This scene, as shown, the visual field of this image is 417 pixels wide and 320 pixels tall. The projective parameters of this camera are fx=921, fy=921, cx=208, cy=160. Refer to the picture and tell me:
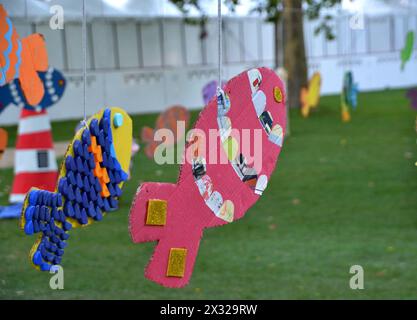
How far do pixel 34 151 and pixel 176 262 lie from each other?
5.00 m

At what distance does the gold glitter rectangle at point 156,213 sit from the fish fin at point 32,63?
79 cm

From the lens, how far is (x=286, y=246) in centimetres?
636

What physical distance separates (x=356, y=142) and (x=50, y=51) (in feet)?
19.3

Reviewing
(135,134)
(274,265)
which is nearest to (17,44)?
(274,265)

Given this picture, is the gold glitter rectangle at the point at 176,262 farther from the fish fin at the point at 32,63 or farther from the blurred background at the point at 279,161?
the blurred background at the point at 279,161

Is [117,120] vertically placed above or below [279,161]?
above

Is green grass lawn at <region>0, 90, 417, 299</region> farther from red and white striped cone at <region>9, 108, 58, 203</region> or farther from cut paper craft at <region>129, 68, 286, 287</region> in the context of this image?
cut paper craft at <region>129, 68, 286, 287</region>

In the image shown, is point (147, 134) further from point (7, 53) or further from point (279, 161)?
point (7, 53)

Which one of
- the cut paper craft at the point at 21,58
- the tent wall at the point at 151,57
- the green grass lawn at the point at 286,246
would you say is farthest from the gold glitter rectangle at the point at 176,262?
the tent wall at the point at 151,57

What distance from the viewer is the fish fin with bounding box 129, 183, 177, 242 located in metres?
2.53

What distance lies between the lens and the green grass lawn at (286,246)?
17.3 feet

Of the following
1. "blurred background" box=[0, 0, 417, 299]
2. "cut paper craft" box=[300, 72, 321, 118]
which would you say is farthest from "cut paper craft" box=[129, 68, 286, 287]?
"cut paper craft" box=[300, 72, 321, 118]

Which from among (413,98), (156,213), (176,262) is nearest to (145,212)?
(156,213)

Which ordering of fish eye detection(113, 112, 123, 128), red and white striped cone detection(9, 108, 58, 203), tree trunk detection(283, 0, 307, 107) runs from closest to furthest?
1. fish eye detection(113, 112, 123, 128)
2. red and white striped cone detection(9, 108, 58, 203)
3. tree trunk detection(283, 0, 307, 107)
